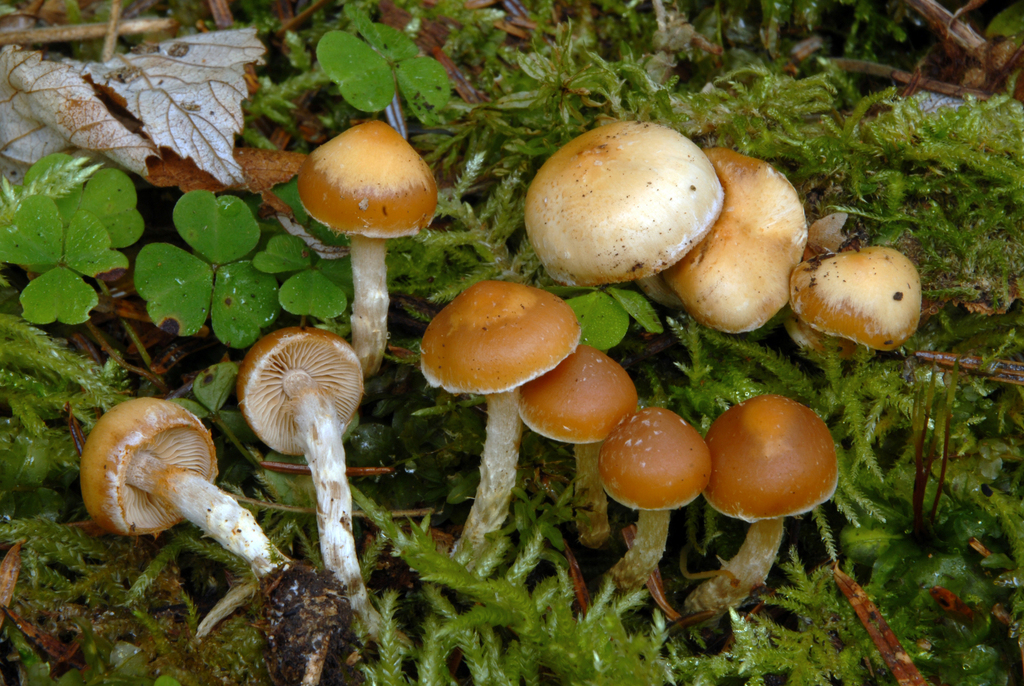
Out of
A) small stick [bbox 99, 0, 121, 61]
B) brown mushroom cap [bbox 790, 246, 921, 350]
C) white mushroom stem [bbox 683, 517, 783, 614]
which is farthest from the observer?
small stick [bbox 99, 0, 121, 61]

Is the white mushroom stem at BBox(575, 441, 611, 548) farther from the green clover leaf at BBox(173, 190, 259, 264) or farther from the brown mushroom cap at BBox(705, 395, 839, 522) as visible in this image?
the green clover leaf at BBox(173, 190, 259, 264)

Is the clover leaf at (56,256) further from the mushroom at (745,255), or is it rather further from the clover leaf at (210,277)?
the mushroom at (745,255)

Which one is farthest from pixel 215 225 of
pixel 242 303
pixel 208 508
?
pixel 208 508

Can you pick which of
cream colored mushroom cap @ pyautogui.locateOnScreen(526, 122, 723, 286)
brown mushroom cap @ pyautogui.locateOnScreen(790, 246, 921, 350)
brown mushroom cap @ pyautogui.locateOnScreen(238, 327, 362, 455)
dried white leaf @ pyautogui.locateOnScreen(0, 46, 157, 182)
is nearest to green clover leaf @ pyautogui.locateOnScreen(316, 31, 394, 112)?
dried white leaf @ pyautogui.locateOnScreen(0, 46, 157, 182)

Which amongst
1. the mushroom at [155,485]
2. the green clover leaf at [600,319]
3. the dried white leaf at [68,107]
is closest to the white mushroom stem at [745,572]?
the green clover leaf at [600,319]

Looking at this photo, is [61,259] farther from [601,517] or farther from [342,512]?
[601,517]

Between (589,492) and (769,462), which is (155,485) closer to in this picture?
(589,492)
